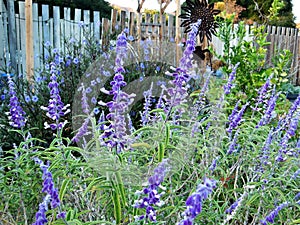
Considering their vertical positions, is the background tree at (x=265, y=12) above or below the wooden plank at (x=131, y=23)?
above

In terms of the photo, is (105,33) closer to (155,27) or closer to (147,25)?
(147,25)

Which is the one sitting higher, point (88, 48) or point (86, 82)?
point (88, 48)

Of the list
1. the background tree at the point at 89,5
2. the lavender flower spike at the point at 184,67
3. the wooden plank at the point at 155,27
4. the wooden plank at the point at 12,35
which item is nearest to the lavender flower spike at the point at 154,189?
the lavender flower spike at the point at 184,67

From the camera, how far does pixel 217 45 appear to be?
13500mm

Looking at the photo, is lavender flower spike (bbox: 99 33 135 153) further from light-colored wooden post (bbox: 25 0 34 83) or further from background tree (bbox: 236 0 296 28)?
background tree (bbox: 236 0 296 28)

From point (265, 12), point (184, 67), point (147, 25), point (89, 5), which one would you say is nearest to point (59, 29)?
point (147, 25)

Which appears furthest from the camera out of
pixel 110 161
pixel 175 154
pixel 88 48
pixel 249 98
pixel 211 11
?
pixel 211 11

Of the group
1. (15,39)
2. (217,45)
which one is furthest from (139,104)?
(217,45)

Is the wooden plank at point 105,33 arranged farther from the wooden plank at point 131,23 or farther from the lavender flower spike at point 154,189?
the lavender flower spike at point 154,189

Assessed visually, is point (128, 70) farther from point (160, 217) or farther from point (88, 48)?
point (160, 217)

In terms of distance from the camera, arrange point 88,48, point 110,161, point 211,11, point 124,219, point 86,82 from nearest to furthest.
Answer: point 110,161
point 124,219
point 86,82
point 88,48
point 211,11

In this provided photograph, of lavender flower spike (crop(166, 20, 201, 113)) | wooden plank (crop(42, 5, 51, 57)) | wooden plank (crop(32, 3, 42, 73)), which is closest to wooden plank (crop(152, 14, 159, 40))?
wooden plank (crop(42, 5, 51, 57))

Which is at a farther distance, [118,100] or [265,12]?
[265,12]

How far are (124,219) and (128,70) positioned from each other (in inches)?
117
